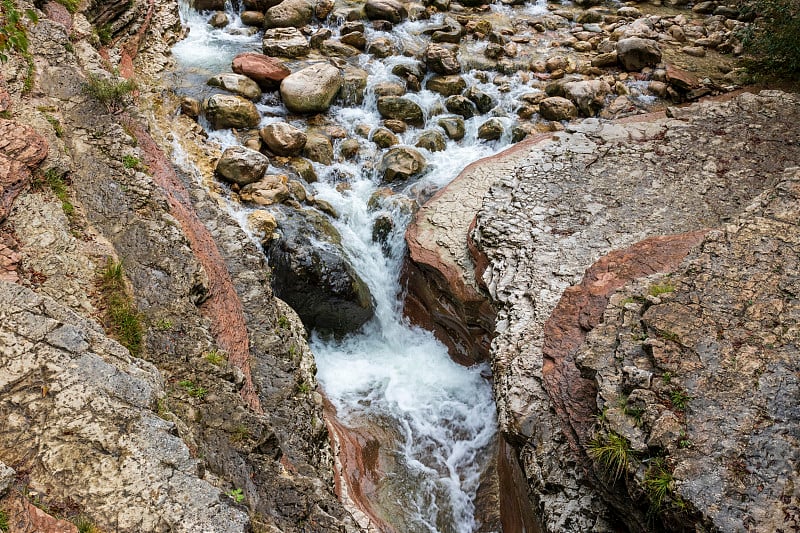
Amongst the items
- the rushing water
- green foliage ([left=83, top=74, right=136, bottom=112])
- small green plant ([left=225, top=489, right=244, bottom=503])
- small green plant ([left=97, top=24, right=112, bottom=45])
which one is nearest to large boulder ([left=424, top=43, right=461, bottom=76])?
the rushing water

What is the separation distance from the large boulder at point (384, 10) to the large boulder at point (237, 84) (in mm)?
3760

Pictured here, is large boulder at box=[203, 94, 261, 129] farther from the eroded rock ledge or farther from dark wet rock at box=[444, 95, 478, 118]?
the eroded rock ledge

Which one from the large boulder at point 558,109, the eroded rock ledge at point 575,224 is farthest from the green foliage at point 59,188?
the large boulder at point 558,109

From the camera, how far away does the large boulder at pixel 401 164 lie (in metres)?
7.85

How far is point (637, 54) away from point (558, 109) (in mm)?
2280

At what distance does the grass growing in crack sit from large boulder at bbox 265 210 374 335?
2.80 meters

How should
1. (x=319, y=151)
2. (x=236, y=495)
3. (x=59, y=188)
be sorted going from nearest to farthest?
(x=236, y=495) → (x=59, y=188) → (x=319, y=151)

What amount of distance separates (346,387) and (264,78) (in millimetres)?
5274

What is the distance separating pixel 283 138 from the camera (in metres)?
7.71

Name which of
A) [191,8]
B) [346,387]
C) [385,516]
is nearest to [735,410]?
[385,516]

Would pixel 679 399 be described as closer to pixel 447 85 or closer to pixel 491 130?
pixel 491 130

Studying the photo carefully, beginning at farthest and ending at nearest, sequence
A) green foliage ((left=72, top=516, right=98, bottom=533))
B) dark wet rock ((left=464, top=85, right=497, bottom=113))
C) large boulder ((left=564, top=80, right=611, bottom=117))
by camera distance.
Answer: dark wet rock ((left=464, top=85, right=497, bottom=113)) < large boulder ((left=564, top=80, right=611, bottom=117)) < green foliage ((left=72, top=516, right=98, bottom=533))

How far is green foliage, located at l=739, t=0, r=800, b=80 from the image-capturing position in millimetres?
8297

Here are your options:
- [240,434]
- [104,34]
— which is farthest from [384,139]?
[240,434]
